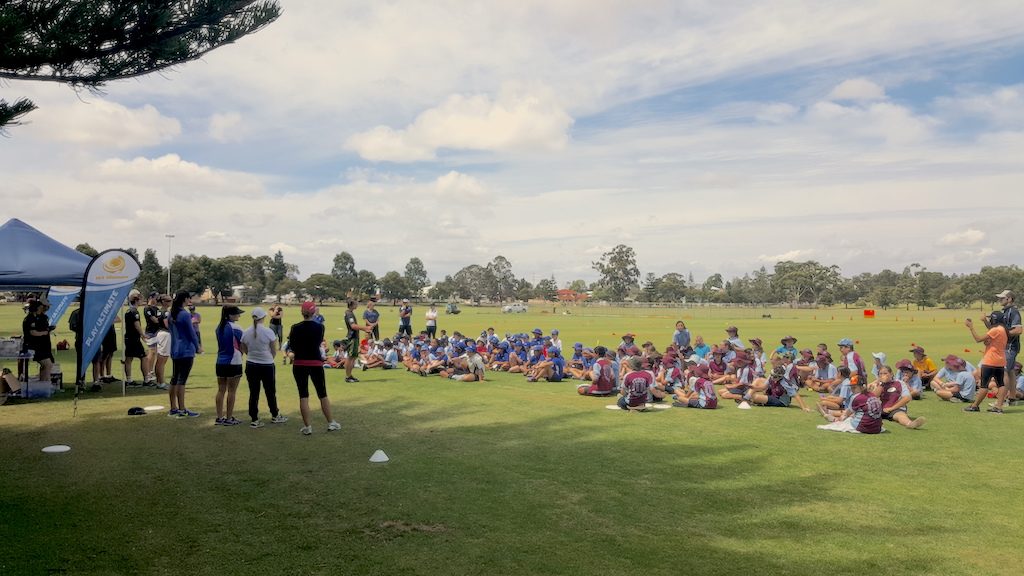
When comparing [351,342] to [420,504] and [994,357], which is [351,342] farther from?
[994,357]

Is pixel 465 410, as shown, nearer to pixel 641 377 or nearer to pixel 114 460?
pixel 641 377

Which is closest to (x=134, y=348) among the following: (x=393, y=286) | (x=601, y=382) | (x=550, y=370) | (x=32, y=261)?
(x=32, y=261)

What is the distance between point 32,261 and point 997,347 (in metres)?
20.1

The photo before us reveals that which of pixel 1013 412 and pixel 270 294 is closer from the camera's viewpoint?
pixel 1013 412

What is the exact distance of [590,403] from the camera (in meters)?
13.7

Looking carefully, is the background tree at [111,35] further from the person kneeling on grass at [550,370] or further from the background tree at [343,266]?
the background tree at [343,266]

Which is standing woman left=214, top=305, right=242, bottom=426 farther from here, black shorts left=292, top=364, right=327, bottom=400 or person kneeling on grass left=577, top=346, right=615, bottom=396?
person kneeling on grass left=577, top=346, right=615, bottom=396

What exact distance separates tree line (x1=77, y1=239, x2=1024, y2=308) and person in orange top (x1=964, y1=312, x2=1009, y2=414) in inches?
3011

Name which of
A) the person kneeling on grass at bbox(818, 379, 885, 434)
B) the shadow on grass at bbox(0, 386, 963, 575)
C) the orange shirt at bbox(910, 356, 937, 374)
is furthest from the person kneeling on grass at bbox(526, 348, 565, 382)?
the orange shirt at bbox(910, 356, 937, 374)

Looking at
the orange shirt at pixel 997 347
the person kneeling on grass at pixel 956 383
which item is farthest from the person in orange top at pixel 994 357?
the person kneeling on grass at pixel 956 383

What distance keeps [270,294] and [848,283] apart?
126m

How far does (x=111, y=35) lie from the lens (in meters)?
7.67

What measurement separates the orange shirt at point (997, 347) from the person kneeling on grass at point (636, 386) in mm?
6552

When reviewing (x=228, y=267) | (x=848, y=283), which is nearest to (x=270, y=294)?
(x=228, y=267)
